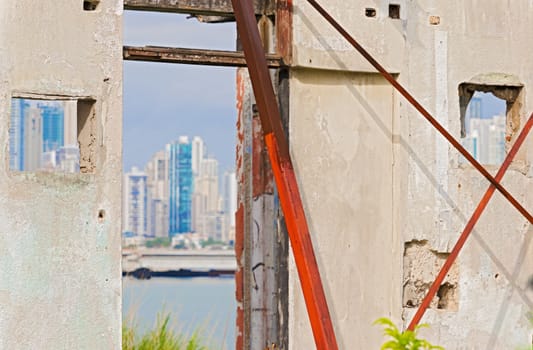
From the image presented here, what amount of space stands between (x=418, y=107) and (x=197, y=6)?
1.64 meters

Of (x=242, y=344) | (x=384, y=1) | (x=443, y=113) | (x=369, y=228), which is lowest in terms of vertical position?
(x=242, y=344)

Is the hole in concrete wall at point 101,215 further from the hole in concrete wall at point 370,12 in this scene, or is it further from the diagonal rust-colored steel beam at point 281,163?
the hole in concrete wall at point 370,12

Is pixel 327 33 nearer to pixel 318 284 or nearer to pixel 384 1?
pixel 384 1

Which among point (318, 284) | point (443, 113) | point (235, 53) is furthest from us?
point (443, 113)

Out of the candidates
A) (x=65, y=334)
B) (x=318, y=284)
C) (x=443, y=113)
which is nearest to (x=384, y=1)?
(x=443, y=113)

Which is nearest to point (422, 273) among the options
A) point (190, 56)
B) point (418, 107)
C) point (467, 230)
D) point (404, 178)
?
point (467, 230)

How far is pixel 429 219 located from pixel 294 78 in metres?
1.40

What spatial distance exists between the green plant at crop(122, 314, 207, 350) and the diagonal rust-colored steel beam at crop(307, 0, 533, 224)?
3047 mm

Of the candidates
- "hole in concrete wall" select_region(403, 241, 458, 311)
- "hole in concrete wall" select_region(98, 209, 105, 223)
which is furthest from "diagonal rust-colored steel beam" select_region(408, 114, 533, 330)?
"hole in concrete wall" select_region(98, 209, 105, 223)

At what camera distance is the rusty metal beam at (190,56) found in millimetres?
9250

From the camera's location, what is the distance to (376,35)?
10.1m

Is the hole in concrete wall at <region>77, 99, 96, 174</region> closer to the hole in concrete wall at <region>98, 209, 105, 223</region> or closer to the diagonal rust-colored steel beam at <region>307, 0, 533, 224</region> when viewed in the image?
the hole in concrete wall at <region>98, 209, 105, 223</region>

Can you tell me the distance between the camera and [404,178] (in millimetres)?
10141

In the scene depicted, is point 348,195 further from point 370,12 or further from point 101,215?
point 101,215
